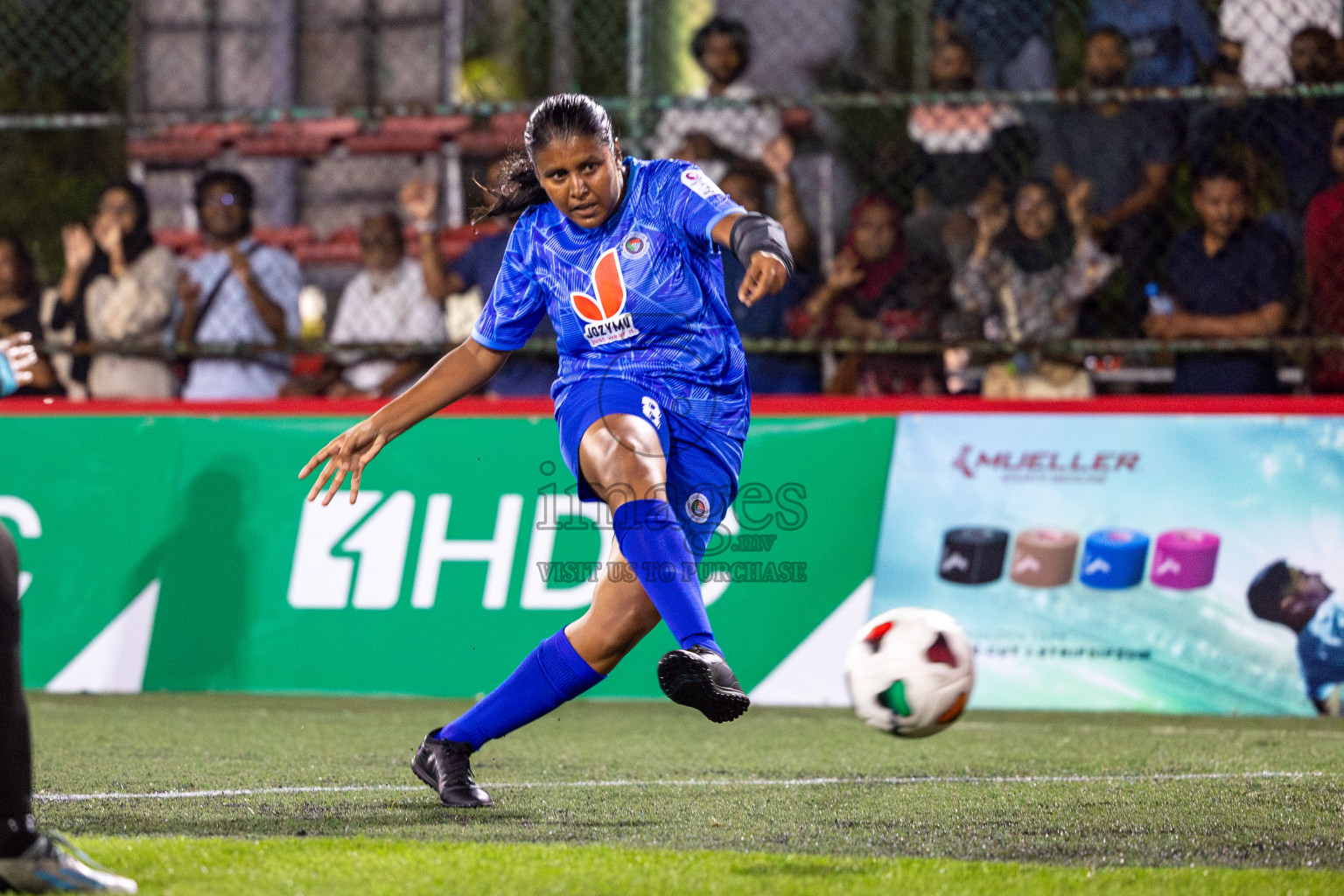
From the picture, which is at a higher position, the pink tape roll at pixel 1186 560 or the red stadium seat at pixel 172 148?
the red stadium seat at pixel 172 148

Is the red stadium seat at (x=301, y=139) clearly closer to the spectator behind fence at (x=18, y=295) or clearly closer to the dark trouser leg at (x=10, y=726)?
the spectator behind fence at (x=18, y=295)

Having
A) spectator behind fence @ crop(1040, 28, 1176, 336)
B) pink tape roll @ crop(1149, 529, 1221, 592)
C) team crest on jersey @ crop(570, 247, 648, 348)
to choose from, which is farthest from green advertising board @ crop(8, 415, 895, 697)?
team crest on jersey @ crop(570, 247, 648, 348)

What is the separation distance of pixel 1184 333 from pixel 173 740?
15.7 ft

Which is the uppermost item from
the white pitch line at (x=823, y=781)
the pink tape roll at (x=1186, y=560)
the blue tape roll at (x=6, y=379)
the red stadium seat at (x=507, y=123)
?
the red stadium seat at (x=507, y=123)

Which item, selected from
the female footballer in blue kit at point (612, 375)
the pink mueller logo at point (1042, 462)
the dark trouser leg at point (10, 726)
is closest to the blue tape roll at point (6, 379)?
the dark trouser leg at point (10, 726)

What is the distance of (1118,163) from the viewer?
8.06m

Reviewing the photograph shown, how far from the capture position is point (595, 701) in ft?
23.5

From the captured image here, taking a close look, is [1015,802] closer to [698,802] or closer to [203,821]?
[698,802]

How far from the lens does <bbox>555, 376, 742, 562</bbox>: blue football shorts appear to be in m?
4.20

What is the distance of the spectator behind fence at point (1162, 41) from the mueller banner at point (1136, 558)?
7.65ft

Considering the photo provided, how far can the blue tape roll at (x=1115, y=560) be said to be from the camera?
6695 mm

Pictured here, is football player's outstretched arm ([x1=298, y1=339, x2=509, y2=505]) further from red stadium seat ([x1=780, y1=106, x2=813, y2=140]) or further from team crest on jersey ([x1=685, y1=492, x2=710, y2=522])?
red stadium seat ([x1=780, y1=106, x2=813, y2=140])

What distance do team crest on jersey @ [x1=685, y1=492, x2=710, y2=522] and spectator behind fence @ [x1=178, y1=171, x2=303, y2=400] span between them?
445cm

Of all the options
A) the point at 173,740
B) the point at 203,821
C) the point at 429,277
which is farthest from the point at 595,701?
the point at 203,821
